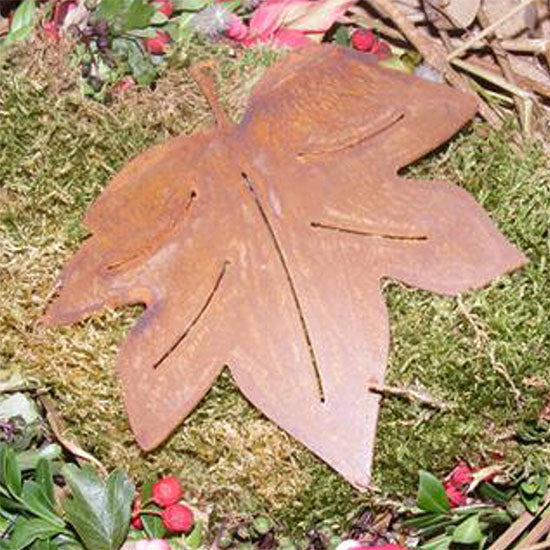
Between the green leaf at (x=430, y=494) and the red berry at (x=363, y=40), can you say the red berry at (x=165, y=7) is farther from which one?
the green leaf at (x=430, y=494)

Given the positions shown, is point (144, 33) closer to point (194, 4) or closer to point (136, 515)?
point (194, 4)

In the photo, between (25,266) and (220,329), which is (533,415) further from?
(25,266)

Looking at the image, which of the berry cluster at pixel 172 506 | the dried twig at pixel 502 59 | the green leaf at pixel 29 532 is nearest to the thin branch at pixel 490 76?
the dried twig at pixel 502 59

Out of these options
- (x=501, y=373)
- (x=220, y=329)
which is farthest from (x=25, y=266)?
(x=501, y=373)

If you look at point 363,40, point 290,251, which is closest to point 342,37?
point 363,40

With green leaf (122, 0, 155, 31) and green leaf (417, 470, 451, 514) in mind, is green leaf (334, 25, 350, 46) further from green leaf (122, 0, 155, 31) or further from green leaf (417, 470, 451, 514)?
green leaf (417, 470, 451, 514)

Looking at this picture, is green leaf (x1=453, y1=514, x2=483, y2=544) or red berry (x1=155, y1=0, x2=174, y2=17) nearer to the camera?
green leaf (x1=453, y1=514, x2=483, y2=544)

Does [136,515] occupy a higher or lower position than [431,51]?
lower

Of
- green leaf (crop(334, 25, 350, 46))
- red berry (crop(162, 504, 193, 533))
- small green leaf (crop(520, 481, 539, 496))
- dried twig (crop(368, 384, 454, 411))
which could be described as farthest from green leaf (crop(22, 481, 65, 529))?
green leaf (crop(334, 25, 350, 46))
